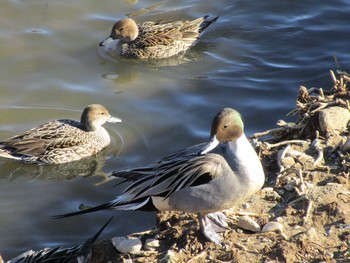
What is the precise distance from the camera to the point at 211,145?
5.13 meters

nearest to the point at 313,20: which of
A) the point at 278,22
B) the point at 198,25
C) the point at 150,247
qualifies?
the point at 278,22

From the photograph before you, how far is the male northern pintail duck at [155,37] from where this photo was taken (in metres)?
10.2

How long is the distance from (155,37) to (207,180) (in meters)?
5.80

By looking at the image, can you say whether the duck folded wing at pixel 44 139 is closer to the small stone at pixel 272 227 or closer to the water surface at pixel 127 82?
the water surface at pixel 127 82

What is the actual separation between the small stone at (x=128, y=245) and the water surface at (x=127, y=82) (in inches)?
52.2

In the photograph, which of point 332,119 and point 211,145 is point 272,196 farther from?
point 332,119

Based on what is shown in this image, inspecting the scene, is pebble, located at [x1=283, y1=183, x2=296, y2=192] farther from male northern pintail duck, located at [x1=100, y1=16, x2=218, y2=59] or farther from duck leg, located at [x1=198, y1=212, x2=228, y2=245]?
male northern pintail duck, located at [x1=100, y1=16, x2=218, y2=59]

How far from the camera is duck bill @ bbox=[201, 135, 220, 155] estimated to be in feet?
16.7

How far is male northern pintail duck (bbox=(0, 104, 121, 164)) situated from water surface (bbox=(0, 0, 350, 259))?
0.44 feet

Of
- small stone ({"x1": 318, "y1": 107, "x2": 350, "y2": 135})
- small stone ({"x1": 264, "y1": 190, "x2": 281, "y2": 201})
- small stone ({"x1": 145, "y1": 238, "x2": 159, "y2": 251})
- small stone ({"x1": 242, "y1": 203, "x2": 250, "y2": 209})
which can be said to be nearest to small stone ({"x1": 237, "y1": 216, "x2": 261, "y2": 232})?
small stone ({"x1": 242, "y1": 203, "x2": 250, "y2": 209})

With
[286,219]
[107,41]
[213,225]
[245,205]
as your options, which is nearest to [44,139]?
[107,41]

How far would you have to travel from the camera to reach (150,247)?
501cm

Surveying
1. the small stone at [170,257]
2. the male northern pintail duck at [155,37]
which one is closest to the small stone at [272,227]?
the small stone at [170,257]

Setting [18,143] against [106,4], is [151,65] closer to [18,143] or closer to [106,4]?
[106,4]
